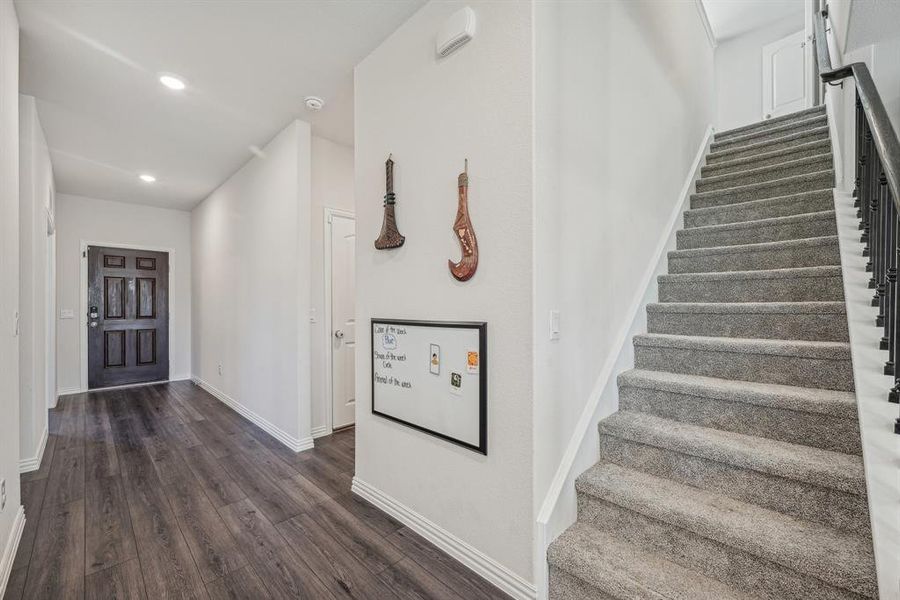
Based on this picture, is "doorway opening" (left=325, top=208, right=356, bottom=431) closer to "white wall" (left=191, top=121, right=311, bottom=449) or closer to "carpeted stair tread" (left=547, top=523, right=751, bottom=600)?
"white wall" (left=191, top=121, right=311, bottom=449)

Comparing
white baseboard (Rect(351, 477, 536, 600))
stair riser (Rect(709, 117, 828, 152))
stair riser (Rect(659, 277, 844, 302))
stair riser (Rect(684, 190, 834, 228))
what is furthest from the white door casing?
stair riser (Rect(709, 117, 828, 152))

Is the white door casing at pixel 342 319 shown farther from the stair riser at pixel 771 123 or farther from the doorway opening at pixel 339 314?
the stair riser at pixel 771 123

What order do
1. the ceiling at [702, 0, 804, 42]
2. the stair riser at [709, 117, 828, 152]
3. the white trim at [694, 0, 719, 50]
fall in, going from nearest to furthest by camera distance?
the stair riser at [709, 117, 828, 152] → the white trim at [694, 0, 719, 50] → the ceiling at [702, 0, 804, 42]

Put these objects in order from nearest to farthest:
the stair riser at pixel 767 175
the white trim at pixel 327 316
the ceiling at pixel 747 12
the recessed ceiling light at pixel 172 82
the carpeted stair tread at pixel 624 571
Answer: the carpeted stair tread at pixel 624 571 → the recessed ceiling light at pixel 172 82 → the stair riser at pixel 767 175 → the white trim at pixel 327 316 → the ceiling at pixel 747 12

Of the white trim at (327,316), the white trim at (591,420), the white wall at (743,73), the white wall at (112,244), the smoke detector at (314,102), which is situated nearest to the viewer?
the white trim at (591,420)

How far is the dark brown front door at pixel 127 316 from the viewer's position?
556 centimetres

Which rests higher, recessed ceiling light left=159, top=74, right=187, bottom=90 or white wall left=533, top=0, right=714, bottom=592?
recessed ceiling light left=159, top=74, right=187, bottom=90

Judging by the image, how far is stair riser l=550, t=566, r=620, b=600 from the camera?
1.48m

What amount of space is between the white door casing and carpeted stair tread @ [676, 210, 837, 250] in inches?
109

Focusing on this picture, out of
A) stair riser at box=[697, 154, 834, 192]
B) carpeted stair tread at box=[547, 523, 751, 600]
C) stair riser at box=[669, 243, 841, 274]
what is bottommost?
carpeted stair tread at box=[547, 523, 751, 600]

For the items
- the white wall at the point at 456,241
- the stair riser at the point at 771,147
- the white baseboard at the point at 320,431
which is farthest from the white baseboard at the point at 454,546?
the stair riser at the point at 771,147

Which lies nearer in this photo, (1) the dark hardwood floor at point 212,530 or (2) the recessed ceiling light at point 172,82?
(1) the dark hardwood floor at point 212,530

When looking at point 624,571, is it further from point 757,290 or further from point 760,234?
point 760,234

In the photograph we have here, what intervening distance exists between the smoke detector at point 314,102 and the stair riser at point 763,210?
2.92 meters
